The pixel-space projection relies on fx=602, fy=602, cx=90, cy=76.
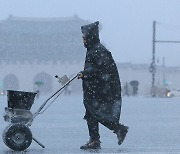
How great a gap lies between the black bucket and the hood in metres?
0.78

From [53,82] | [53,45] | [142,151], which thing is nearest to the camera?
[142,151]

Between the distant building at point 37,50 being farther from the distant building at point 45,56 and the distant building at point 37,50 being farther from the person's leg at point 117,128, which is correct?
the person's leg at point 117,128

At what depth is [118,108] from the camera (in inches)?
236

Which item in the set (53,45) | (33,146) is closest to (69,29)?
(53,45)

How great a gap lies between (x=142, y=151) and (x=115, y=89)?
26.5 inches

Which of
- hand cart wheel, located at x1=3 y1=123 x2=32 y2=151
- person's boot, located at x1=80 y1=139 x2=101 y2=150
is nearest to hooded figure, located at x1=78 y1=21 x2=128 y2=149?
person's boot, located at x1=80 y1=139 x2=101 y2=150

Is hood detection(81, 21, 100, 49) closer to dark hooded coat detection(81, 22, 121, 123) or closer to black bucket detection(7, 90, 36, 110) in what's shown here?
dark hooded coat detection(81, 22, 121, 123)

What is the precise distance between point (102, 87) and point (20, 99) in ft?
2.69

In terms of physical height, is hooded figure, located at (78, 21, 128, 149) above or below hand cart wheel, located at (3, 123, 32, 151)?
above

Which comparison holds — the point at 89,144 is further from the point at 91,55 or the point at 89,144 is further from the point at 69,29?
the point at 69,29

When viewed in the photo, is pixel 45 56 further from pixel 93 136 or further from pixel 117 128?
pixel 117 128

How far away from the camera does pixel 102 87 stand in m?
6.00

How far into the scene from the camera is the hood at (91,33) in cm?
599

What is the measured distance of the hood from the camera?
19.6ft
